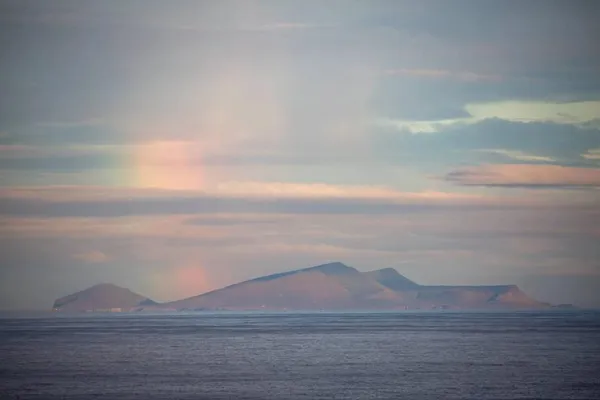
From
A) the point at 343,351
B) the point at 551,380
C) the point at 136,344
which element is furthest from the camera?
the point at 136,344

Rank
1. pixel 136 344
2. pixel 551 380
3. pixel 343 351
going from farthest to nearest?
pixel 136 344, pixel 343 351, pixel 551 380

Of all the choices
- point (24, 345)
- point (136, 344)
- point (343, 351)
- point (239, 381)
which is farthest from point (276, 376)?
point (24, 345)

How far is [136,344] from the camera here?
65.6 m

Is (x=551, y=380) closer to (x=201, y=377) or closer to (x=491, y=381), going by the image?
(x=491, y=381)

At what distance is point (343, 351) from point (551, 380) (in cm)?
1880

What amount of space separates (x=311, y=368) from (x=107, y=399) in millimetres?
13002

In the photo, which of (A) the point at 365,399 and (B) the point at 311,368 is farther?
(B) the point at 311,368

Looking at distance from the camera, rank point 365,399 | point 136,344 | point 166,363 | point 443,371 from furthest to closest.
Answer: point 136,344, point 166,363, point 443,371, point 365,399

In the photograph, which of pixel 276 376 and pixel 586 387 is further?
pixel 276 376

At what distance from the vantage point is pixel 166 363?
47.7m

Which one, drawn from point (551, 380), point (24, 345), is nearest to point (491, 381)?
point (551, 380)

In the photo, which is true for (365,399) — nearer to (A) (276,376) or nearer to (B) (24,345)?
(A) (276,376)

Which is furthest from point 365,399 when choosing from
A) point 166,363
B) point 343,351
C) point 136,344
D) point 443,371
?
point 136,344

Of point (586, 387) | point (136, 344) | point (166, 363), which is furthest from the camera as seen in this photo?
point (136, 344)
